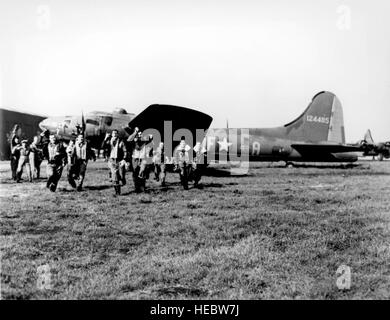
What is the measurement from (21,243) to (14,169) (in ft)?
29.3

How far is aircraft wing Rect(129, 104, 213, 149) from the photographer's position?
15258mm

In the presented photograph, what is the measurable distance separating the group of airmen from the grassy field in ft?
3.85

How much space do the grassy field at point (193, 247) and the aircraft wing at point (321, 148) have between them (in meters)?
11.7

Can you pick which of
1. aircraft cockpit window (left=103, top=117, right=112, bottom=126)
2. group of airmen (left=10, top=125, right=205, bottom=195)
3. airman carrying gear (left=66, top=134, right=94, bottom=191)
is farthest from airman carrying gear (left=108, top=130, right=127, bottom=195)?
aircraft cockpit window (left=103, top=117, right=112, bottom=126)

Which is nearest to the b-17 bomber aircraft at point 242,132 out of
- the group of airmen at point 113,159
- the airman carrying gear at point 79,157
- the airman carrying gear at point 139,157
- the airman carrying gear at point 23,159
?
the group of airmen at point 113,159

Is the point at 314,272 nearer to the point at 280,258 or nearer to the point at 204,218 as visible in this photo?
the point at 280,258

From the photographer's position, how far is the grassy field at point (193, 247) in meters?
3.81

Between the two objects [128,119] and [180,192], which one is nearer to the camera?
[180,192]

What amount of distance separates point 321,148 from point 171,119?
363 inches

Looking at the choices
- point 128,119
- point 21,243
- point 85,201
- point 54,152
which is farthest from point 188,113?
point 21,243

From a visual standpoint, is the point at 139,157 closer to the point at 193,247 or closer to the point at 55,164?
the point at 55,164

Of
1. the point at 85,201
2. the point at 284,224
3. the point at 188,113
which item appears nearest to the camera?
the point at 284,224
